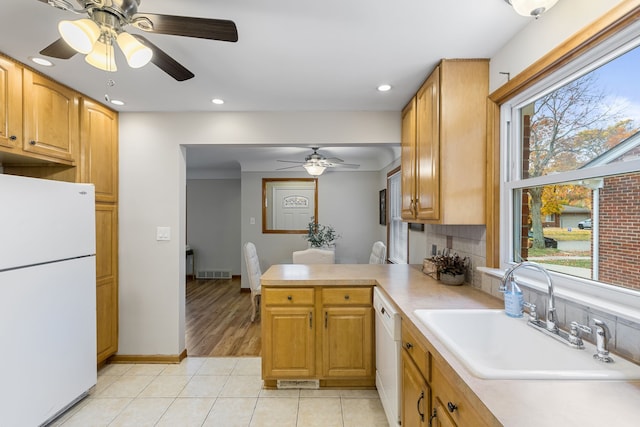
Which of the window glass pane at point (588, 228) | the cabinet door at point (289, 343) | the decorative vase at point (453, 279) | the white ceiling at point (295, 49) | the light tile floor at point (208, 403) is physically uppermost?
the white ceiling at point (295, 49)

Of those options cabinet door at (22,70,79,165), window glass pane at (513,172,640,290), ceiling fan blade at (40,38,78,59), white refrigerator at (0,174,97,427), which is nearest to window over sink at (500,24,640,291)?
window glass pane at (513,172,640,290)

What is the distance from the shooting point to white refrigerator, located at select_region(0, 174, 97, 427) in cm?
164

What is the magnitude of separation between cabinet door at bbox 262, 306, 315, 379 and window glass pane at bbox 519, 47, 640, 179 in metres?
1.79

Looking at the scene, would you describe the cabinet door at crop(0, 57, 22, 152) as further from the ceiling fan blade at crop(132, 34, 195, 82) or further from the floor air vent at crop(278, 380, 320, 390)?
the floor air vent at crop(278, 380, 320, 390)

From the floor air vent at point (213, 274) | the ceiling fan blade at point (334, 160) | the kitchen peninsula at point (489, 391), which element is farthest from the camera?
the floor air vent at point (213, 274)

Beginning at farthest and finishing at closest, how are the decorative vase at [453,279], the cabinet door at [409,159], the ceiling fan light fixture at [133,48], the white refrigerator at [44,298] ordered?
1. the cabinet door at [409,159]
2. the decorative vase at [453,279]
3. the white refrigerator at [44,298]
4. the ceiling fan light fixture at [133,48]

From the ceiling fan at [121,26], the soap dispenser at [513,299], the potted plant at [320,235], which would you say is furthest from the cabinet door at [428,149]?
the potted plant at [320,235]

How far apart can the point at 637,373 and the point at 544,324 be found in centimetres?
37

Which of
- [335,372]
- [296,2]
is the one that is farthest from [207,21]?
[335,372]

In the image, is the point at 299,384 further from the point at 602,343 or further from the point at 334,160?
the point at 334,160

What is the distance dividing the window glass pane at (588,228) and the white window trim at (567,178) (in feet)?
0.14

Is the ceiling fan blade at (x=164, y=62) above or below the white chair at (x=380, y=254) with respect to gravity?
above

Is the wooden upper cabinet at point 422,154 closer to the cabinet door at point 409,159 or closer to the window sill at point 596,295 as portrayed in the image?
the cabinet door at point 409,159

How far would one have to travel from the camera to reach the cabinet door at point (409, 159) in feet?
8.01
